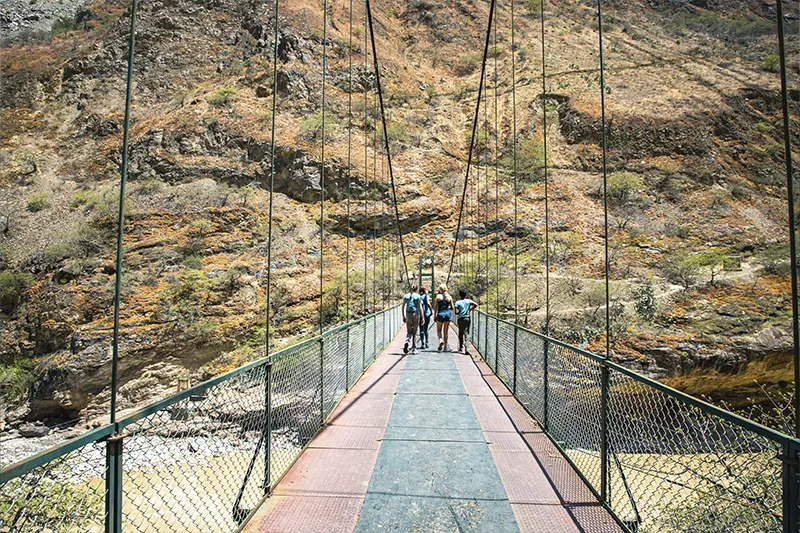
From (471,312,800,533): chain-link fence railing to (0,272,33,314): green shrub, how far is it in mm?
19339

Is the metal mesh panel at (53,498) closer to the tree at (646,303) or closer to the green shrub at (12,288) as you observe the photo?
the tree at (646,303)

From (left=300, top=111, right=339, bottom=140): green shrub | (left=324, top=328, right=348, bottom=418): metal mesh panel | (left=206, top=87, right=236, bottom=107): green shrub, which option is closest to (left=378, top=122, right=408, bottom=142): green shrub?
(left=300, top=111, right=339, bottom=140): green shrub

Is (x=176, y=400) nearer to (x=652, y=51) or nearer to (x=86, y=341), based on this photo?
(x=86, y=341)

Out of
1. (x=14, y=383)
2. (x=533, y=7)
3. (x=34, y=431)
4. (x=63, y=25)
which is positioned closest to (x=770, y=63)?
(x=533, y=7)

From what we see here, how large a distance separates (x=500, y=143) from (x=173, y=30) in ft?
89.9

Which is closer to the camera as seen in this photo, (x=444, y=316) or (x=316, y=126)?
(x=444, y=316)

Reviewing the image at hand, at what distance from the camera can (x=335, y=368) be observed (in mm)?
4531

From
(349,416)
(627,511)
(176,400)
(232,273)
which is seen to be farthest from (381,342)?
(232,273)

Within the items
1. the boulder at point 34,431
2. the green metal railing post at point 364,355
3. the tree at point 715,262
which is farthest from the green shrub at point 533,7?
the boulder at point 34,431

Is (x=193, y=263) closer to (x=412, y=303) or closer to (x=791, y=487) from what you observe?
(x=412, y=303)

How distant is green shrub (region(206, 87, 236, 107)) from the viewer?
27859 mm

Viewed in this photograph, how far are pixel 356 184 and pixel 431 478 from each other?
2238 centimetres

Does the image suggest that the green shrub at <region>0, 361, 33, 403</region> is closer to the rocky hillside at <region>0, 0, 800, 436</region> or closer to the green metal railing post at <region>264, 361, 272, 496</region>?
the rocky hillside at <region>0, 0, 800, 436</region>

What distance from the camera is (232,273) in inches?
672
